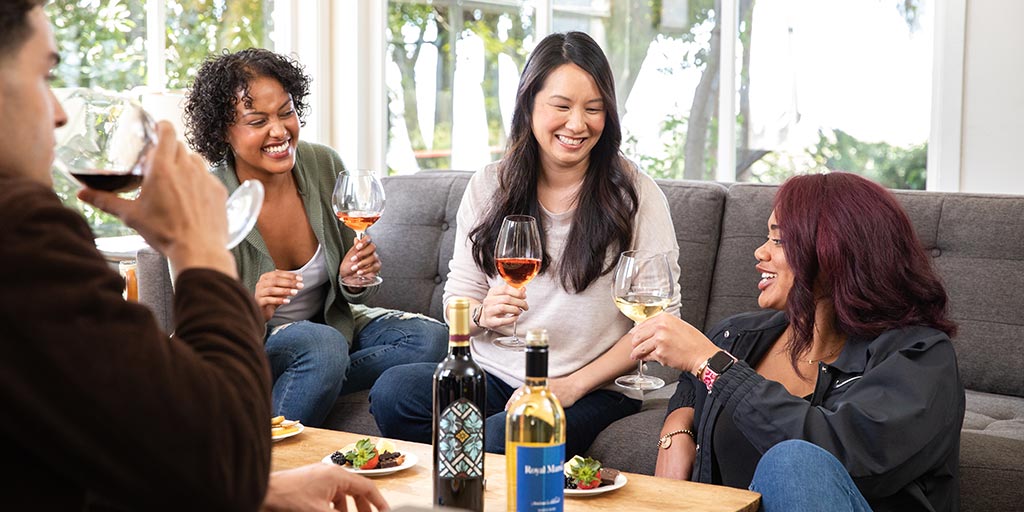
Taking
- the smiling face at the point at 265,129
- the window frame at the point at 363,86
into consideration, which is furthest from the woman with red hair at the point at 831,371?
the window frame at the point at 363,86

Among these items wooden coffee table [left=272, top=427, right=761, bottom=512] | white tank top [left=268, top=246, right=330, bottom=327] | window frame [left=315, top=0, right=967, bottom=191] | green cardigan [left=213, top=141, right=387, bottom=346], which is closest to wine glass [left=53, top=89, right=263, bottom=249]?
wooden coffee table [left=272, top=427, right=761, bottom=512]

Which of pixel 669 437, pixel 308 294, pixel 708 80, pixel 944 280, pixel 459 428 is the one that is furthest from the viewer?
pixel 708 80

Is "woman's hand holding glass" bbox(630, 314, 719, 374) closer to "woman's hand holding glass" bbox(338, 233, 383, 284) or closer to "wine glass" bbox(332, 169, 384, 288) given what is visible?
"wine glass" bbox(332, 169, 384, 288)

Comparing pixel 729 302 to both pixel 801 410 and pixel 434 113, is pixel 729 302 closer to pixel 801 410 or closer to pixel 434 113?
pixel 801 410

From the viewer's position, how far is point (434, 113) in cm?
532

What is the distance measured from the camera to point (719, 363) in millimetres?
1980

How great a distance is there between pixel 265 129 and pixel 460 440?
1679 millimetres

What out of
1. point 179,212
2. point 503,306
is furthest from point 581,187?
point 179,212

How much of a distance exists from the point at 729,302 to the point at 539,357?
184 centimetres

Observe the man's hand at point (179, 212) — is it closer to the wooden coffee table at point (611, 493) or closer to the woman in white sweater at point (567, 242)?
the wooden coffee table at point (611, 493)

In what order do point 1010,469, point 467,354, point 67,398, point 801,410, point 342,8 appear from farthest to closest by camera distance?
point 342,8, point 1010,469, point 801,410, point 467,354, point 67,398

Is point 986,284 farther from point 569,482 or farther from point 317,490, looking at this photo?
point 317,490

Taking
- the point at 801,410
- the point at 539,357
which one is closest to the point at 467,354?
the point at 539,357

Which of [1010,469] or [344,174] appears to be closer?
[1010,469]
